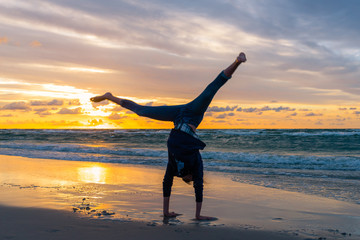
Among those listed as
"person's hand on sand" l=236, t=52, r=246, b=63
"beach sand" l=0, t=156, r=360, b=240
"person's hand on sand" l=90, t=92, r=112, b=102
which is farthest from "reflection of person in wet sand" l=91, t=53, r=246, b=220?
"beach sand" l=0, t=156, r=360, b=240

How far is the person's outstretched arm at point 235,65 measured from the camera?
3916mm

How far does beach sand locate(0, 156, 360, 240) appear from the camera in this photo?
4.22 meters

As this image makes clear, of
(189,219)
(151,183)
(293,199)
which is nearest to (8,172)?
(151,183)

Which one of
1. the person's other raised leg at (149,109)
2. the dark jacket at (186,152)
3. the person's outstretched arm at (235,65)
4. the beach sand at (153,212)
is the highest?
the person's outstretched arm at (235,65)

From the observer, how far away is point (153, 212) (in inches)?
214

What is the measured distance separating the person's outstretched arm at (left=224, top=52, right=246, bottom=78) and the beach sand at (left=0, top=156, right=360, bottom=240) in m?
1.91

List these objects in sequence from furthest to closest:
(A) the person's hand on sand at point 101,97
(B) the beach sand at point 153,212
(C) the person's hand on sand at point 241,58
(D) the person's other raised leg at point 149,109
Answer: (A) the person's hand on sand at point 101,97
(D) the person's other raised leg at point 149,109
(B) the beach sand at point 153,212
(C) the person's hand on sand at point 241,58

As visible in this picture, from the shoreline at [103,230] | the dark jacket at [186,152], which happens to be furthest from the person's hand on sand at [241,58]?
the shoreline at [103,230]

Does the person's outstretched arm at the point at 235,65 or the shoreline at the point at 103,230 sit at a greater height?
the person's outstretched arm at the point at 235,65

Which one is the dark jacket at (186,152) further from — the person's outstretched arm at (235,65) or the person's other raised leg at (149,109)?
the person's outstretched arm at (235,65)

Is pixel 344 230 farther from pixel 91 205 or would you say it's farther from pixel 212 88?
pixel 91 205

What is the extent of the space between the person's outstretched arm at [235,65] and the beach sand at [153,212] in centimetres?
191

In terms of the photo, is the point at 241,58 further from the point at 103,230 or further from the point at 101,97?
the point at 103,230

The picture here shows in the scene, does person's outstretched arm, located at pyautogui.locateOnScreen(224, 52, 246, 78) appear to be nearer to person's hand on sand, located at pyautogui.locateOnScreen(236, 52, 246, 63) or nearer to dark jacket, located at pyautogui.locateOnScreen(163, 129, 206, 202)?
person's hand on sand, located at pyautogui.locateOnScreen(236, 52, 246, 63)
